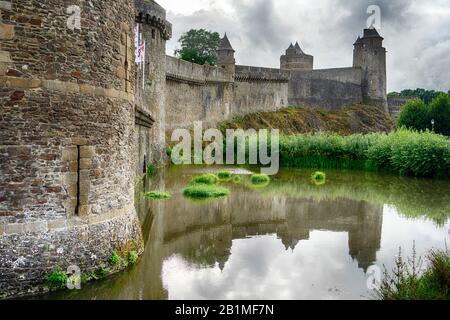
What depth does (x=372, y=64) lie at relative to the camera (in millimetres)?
62938

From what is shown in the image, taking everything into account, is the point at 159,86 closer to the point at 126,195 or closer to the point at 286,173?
the point at 286,173

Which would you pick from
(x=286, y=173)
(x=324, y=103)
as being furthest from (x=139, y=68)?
(x=324, y=103)

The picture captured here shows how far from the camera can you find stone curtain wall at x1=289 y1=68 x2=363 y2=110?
2357 inches

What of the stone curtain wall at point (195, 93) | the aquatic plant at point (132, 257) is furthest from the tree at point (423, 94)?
the aquatic plant at point (132, 257)

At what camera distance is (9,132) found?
712 cm

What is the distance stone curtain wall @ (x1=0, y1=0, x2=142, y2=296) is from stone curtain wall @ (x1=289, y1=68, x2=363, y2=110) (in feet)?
170

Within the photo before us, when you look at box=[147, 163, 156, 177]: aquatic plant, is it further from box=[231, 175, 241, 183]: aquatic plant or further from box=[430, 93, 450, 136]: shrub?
box=[430, 93, 450, 136]: shrub

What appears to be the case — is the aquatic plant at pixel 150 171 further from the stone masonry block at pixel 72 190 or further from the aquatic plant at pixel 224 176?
the stone masonry block at pixel 72 190

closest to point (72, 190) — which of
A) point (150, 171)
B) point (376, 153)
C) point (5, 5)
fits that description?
point (5, 5)

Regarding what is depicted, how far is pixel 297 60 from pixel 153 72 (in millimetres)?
46114

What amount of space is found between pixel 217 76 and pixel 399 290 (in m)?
38.8

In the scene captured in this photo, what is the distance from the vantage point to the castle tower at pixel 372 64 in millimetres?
62312

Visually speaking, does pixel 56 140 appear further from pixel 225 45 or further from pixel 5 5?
pixel 225 45

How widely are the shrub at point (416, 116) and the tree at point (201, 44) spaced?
20863 mm
